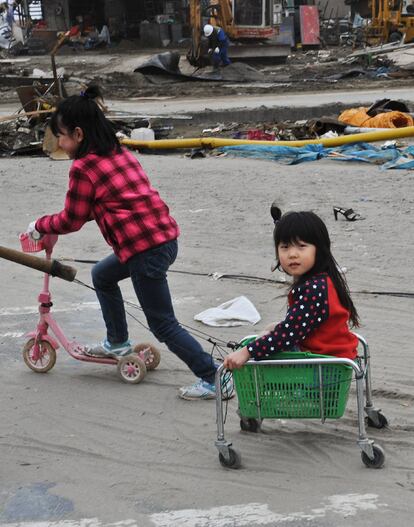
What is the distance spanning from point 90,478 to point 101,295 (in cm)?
149

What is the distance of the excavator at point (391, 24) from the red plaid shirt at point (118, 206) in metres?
31.0

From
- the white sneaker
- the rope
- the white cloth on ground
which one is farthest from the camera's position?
the rope

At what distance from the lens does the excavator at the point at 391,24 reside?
113ft

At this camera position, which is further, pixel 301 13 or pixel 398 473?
pixel 301 13

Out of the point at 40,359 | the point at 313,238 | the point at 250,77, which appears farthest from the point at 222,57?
the point at 313,238

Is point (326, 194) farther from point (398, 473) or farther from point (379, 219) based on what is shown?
point (398, 473)

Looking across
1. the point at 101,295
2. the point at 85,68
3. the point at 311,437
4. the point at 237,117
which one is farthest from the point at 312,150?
the point at 85,68

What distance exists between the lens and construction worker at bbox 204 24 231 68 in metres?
28.7

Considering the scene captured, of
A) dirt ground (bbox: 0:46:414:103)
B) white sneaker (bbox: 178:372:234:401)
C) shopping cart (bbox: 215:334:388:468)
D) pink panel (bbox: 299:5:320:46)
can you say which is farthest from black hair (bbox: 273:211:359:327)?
pink panel (bbox: 299:5:320:46)

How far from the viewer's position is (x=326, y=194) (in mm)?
10453

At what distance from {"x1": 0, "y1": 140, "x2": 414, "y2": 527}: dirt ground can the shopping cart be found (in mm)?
123

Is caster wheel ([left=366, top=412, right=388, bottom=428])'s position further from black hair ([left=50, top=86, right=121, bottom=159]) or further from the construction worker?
the construction worker

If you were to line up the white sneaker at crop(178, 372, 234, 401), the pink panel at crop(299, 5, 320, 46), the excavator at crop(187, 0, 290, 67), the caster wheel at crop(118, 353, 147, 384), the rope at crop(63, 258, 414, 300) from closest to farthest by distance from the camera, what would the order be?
the white sneaker at crop(178, 372, 234, 401) < the caster wheel at crop(118, 353, 147, 384) < the rope at crop(63, 258, 414, 300) < the excavator at crop(187, 0, 290, 67) < the pink panel at crop(299, 5, 320, 46)

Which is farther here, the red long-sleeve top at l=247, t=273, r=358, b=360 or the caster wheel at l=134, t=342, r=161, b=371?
the caster wheel at l=134, t=342, r=161, b=371
